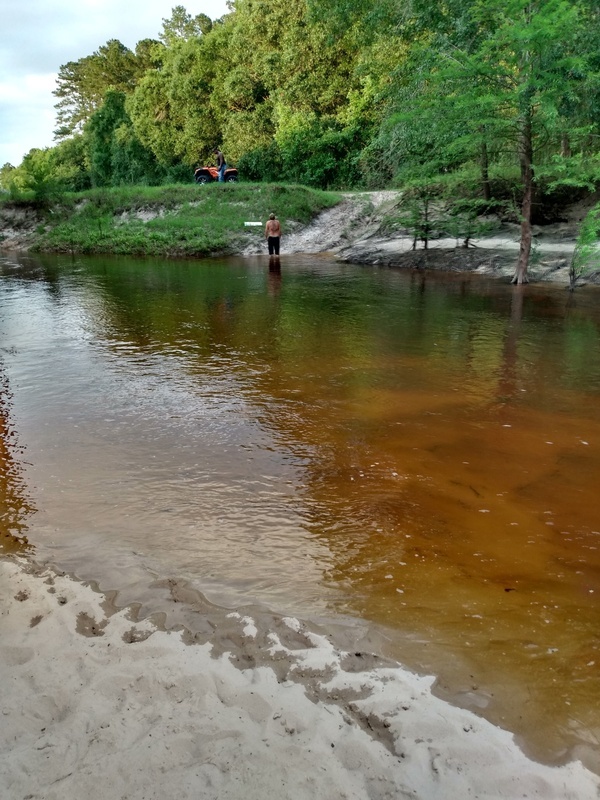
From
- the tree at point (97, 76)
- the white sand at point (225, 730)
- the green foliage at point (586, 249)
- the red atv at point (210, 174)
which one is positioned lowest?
the white sand at point (225, 730)

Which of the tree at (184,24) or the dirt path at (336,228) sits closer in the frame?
the dirt path at (336,228)

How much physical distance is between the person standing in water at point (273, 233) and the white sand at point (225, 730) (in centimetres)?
2190

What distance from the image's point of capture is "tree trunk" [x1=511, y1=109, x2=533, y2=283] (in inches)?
564

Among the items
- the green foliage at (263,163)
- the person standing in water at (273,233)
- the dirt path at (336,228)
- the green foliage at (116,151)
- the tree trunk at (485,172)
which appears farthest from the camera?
the green foliage at (116,151)

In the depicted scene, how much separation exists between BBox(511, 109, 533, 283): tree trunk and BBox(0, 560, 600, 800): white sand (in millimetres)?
14422

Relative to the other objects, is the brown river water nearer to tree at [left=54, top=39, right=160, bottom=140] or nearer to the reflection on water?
the reflection on water

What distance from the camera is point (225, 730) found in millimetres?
2434

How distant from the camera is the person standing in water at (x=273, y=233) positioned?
76.0ft

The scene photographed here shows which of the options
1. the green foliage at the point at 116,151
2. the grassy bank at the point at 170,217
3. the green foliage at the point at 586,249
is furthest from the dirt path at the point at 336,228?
the green foliage at the point at 116,151

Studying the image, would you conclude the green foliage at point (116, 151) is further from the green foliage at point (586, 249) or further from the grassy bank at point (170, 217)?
the green foliage at point (586, 249)

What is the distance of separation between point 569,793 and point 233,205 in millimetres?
30343

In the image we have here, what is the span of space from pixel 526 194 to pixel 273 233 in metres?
11.2

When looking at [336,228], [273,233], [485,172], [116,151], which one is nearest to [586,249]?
[485,172]

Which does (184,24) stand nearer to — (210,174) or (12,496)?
(210,174)
